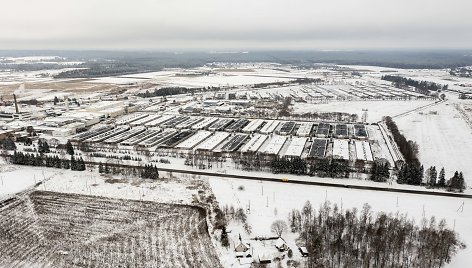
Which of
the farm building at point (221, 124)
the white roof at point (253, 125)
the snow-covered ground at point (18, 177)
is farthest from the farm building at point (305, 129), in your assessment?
the snow-covered ground at point (18, 177)

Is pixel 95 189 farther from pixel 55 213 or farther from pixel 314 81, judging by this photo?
pixel 314 81

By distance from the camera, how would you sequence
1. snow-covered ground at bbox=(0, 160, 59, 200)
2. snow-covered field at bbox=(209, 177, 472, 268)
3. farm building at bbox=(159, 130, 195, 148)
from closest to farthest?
snow-covered field at bbox=(209, 177, 472, 268) → snow-covered ground at bbox=(0, 160, 59, 200) → farm building at bbox=(159, 130, 195, 148)

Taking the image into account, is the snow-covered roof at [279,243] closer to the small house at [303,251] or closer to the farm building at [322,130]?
the small house at [303,251]

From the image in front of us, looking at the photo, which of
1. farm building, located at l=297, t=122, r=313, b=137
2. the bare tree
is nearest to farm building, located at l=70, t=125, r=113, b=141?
farm building, located at l=297, t=122, r=313, b=137

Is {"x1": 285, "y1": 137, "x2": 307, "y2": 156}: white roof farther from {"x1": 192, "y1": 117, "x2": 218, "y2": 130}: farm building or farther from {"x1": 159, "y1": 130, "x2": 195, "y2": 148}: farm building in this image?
{"x1": 192, "y1": 117, "x2": 218, "y2": 130}: farm building

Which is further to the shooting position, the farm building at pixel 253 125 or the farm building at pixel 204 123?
the farm building at pixel 204 123

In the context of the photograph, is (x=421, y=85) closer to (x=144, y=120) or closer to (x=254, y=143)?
(x=254, y=143)
